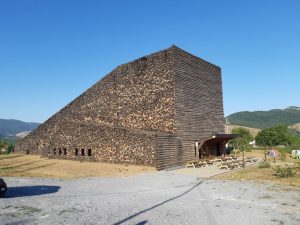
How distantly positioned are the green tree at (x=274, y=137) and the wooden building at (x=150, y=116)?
5935cm

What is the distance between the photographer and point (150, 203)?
12.8m

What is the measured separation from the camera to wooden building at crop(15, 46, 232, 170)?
2927 cm

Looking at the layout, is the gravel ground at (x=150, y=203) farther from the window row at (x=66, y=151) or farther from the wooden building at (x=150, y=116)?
the window row at (x=66, y=151)

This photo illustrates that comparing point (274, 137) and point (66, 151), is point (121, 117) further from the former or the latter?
point (274, 137)

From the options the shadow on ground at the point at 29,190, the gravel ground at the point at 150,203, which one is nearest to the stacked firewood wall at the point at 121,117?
the gravel ground at the point at 150,203

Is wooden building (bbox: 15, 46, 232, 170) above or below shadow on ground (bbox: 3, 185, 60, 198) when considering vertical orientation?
above

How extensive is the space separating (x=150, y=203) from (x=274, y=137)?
88163 millimetres

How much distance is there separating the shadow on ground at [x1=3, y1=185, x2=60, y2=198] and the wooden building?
11158 mm

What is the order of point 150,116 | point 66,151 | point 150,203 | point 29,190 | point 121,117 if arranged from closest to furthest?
point 150,203
point 29,190
point 150,116
point 66,151
point 121,117

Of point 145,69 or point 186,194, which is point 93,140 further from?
point 186,194

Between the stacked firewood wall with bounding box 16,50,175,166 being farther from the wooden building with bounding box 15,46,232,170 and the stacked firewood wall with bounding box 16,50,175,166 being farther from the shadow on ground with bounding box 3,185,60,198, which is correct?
the shadow on ground with bounding box 3,185,60,198

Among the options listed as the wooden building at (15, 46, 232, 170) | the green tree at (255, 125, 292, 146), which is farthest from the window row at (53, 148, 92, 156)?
the green tree at (255, 125, 292, 146)

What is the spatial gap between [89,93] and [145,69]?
9755 millimetres

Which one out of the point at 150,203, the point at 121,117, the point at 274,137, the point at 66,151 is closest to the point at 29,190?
the point at 150,203
